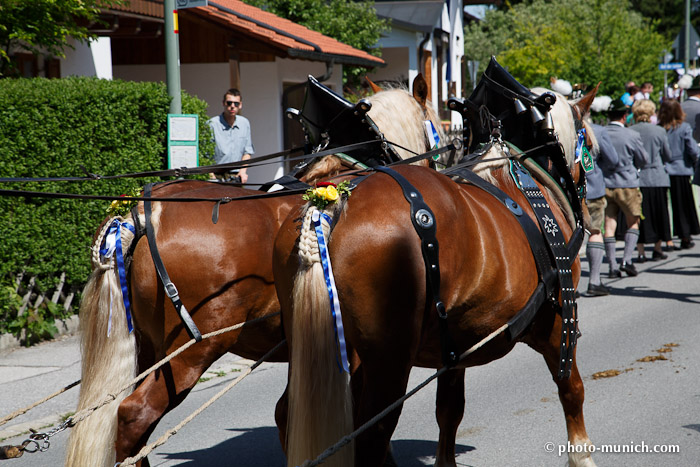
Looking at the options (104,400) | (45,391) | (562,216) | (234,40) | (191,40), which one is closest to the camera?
(104,400)

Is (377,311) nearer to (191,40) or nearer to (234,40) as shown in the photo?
(234,40)

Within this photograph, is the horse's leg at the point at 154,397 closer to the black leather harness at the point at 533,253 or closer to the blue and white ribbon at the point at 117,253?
the blue and white ribbon at the point at 117,253

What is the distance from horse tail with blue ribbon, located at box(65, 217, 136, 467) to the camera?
3.45 meters

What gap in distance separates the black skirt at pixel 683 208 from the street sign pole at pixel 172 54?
822 cm

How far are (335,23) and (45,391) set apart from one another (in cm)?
1289

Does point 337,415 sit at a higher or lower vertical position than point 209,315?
lower

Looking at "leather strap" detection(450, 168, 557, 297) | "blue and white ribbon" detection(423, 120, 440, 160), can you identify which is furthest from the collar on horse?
"leather strap" detection(450, 168, 557, 297)

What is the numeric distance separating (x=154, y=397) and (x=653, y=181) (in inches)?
377

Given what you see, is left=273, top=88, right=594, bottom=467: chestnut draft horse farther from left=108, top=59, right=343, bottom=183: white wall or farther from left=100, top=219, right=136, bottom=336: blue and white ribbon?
left=108, top=59, right=343, bottom=183: white wall

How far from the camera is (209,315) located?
11.6 feet

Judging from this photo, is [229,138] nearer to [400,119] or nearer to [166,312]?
[400,119]

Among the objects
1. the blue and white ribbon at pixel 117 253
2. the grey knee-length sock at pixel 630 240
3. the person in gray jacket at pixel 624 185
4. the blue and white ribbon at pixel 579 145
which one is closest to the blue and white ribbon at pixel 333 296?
the blue and white ribbon at pixel 117 253

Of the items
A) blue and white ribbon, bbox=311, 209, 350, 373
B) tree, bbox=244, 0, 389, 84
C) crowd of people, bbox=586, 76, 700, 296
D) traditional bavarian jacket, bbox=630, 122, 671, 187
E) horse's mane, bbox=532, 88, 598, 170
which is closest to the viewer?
blue and white ribbon, bbox=311, 209, 350, 373

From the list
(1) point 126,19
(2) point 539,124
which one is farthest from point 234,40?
(2) point 539,124
